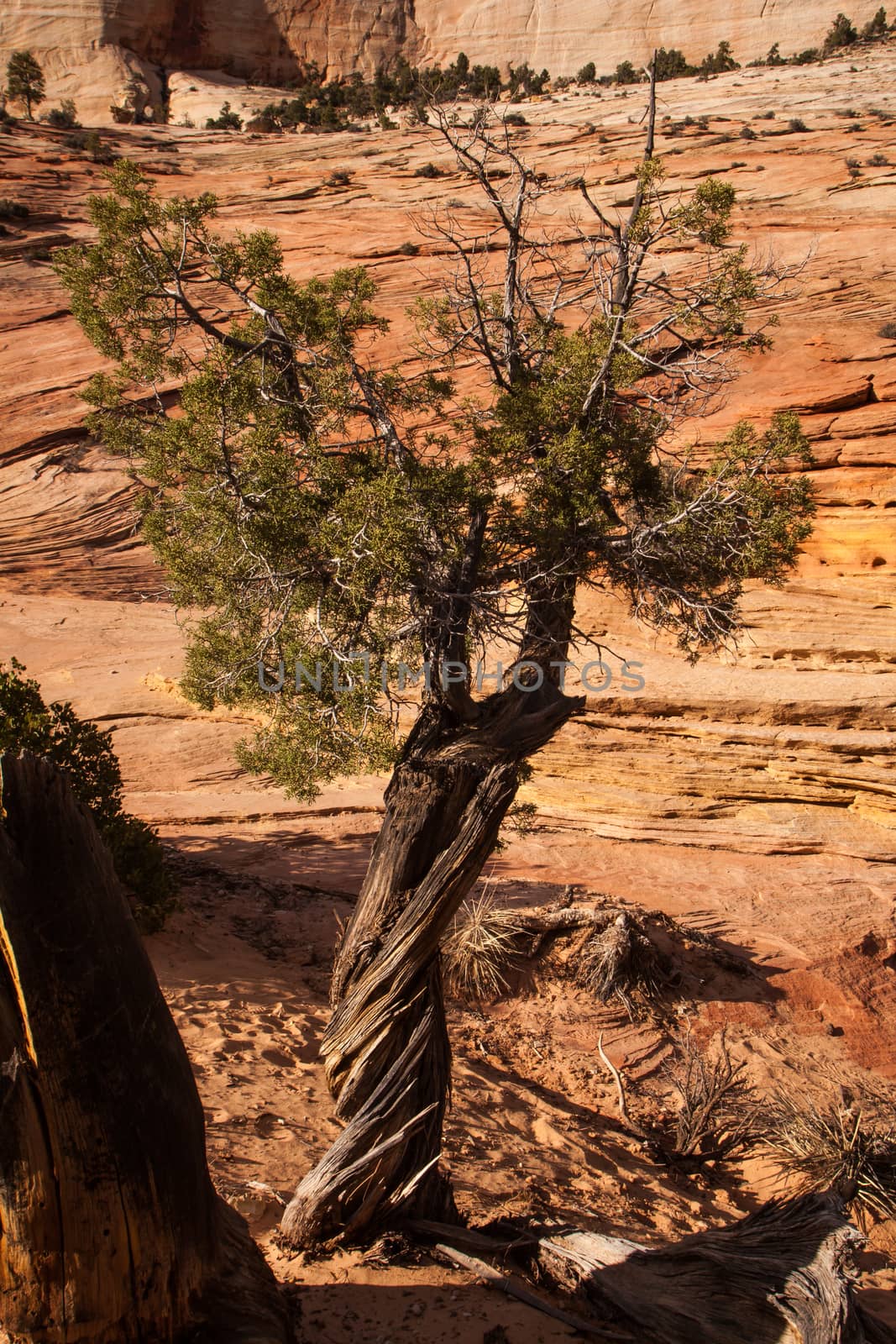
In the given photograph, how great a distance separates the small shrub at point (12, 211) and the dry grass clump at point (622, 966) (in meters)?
26.3

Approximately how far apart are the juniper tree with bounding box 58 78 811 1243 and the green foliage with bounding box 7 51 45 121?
139 feet

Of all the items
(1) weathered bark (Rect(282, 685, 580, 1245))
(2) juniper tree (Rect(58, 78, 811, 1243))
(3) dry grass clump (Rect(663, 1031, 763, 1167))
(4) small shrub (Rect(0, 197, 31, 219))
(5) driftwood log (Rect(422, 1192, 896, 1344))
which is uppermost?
(4) small shrub (Rect(0, 197, 31, 219))

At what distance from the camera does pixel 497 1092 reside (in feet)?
22.9

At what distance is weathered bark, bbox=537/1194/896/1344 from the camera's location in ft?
12.4

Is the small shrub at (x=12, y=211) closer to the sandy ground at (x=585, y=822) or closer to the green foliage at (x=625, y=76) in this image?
the sandy ground at (x=585, y=822)

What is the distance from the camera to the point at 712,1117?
7008 mm

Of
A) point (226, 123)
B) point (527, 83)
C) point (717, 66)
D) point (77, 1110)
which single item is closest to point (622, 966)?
point (77, 1110)

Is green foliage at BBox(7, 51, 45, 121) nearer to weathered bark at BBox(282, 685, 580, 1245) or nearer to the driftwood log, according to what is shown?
weathered bark at BBox(282, 685, 580, 1245)

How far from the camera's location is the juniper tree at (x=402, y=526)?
5.26 metres

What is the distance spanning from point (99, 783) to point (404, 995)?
4.14 metres

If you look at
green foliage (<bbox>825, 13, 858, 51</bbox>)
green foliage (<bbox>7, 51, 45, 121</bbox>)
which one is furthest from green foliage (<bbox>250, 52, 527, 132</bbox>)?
green foliage (<bbox>825, 13, 858, 51</bbox>)

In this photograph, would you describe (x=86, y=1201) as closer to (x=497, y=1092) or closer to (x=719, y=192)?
(x=497, y=1092)

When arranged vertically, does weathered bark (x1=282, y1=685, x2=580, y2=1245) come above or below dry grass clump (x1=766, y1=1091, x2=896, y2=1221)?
above

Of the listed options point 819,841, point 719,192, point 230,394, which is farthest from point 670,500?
point 819,841
